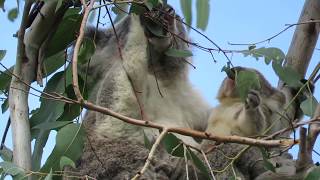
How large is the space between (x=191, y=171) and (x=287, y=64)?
940 millimetres

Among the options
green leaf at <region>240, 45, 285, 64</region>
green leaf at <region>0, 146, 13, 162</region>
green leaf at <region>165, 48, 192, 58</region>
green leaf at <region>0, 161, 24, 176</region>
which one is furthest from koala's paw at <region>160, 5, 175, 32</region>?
green leaf at <region>0, 161, 24, 176</region>

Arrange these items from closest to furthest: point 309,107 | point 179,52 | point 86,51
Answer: point 309,107
point 86,51
point 179,52

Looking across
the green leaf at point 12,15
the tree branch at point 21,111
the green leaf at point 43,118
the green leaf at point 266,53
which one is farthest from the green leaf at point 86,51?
the green leaf at point 266,53

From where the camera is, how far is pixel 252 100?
440 cm

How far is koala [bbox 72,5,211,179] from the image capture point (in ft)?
14.6

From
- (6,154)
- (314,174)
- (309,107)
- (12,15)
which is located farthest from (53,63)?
(314,174)

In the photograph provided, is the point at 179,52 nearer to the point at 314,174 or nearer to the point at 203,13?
the point at 203,13

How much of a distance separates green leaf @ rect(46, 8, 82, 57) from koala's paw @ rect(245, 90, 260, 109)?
1205 mm

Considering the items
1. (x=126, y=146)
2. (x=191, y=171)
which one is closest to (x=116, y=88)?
(x=126, y=146)

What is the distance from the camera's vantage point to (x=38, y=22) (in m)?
3.65

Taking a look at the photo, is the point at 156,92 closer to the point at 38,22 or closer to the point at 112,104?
the point at 112,104

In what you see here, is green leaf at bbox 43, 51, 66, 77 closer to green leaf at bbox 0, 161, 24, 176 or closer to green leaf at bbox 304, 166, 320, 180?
green leaf at bbox 0, 161, 24, 176

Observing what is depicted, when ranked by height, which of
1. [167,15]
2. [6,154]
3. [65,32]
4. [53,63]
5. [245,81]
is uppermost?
[167,15]

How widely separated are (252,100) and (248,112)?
0.14m
